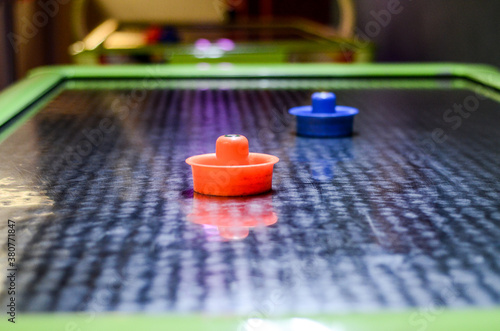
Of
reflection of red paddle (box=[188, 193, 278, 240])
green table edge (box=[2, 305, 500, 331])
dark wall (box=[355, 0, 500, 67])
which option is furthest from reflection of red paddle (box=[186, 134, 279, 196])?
dark wall (box=[355, 0, 500, 67])

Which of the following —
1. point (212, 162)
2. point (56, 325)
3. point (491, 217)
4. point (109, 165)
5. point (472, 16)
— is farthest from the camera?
point (472, 16)

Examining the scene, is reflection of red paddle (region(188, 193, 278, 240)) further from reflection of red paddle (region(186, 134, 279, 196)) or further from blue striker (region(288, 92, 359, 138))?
blue striker (region(288, 92, 359, 138))

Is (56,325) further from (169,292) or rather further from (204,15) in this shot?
(204,15)

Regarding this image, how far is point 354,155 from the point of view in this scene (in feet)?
3.77

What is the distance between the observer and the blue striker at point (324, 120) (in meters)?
1.31

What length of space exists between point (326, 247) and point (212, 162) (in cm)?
30

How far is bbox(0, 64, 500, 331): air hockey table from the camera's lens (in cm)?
52

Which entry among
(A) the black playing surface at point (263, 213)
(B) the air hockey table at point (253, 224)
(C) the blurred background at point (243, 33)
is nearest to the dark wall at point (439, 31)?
(C) the blurred background at point (243, 33)

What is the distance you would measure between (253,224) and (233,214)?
5 cm

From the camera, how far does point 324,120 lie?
51.2 inches

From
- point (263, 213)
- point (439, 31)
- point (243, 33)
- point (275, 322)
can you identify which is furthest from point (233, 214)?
point (243, 33)

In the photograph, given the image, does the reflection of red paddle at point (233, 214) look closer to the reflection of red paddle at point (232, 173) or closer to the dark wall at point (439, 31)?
the reflection of red paddle at point (232, 173)

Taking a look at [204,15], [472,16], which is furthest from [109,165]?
[204,15]

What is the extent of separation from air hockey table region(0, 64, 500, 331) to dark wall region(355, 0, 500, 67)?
7.69 feet
